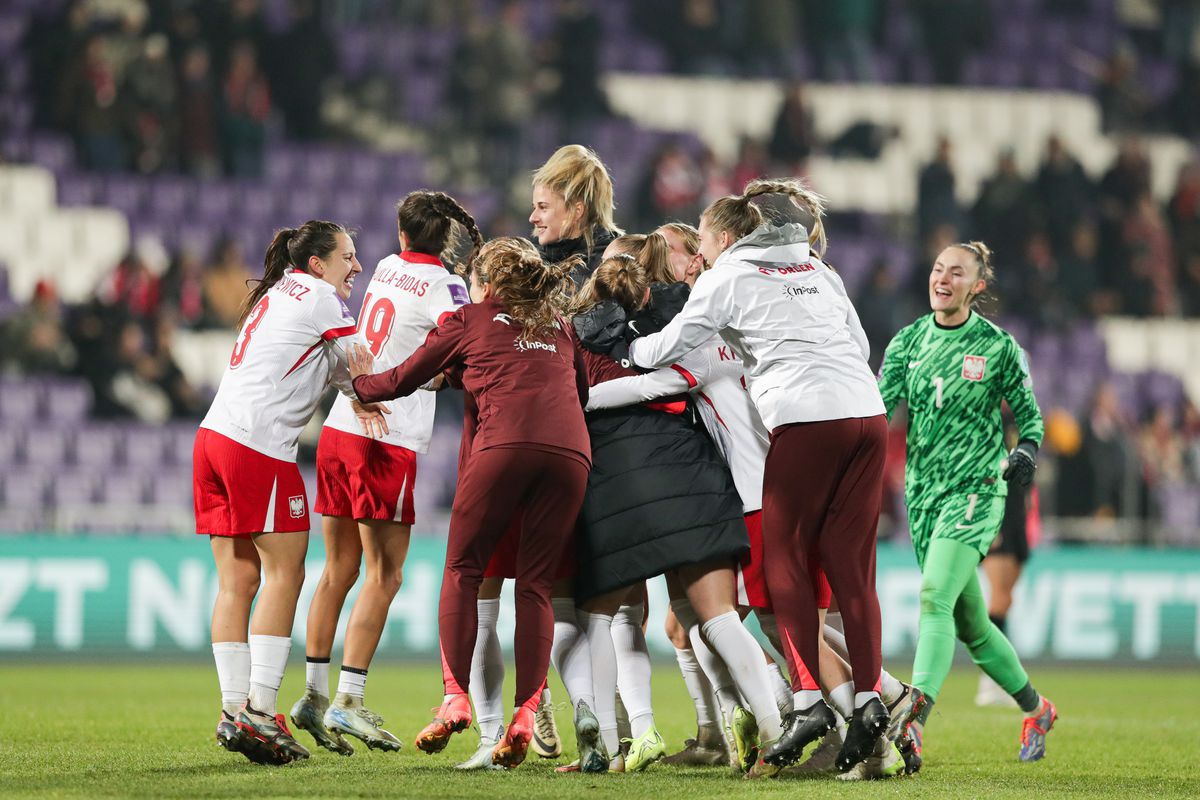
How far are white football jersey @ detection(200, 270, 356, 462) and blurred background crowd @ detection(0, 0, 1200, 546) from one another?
799 cm

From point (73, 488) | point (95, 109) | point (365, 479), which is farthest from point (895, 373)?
point (95, 109)

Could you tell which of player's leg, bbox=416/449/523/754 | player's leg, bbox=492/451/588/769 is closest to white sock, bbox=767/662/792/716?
player's leg, bbox=492/451/588/769

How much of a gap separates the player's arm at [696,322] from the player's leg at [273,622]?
1.58 m

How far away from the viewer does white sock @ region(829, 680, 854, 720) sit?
20.3 feet

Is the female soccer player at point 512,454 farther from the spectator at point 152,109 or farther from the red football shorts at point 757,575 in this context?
the spectator at point 152,109

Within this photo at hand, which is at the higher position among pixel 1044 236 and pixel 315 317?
pixel 1044 236

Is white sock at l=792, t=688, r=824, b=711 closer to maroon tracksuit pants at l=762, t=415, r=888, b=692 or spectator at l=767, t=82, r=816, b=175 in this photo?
maroon tracksuit pants at l=762, t=415, r=888, b=692

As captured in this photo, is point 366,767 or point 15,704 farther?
point 15,704

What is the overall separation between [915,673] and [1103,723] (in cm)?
284

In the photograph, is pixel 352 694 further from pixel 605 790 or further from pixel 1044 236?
pixel 1044 236

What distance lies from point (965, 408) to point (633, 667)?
77.6 inches

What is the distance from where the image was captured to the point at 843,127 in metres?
20.6

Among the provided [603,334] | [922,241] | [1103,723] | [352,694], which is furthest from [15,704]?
[922,241]

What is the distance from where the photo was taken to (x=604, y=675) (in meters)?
6.15
